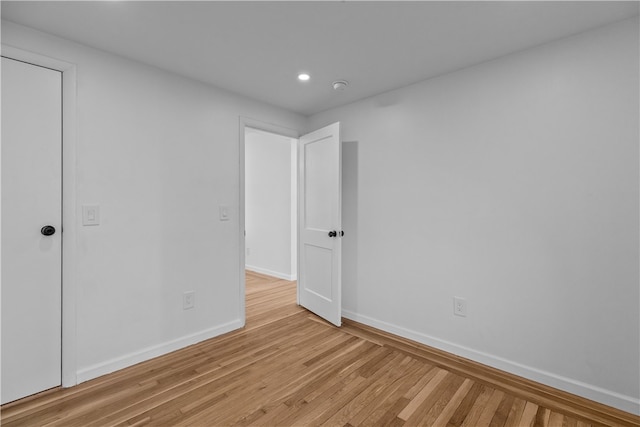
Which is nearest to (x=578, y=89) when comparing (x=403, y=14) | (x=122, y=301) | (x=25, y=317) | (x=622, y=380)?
(x=403, y=14)

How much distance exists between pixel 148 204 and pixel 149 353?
3.78 feet

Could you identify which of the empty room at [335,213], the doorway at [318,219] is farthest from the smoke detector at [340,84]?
the doorway at [318,219]

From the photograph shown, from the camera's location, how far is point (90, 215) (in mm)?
2080

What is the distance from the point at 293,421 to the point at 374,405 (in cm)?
50

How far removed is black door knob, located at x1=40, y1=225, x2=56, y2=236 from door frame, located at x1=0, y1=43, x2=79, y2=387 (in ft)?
0.21

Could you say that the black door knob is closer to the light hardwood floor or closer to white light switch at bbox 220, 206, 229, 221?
the light hardwood floor

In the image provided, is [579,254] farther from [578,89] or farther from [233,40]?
[233,40]

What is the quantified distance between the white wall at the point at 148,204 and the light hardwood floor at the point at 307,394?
252 millimetres

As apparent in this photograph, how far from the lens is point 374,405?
1821mm

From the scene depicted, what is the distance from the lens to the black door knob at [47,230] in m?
1.90

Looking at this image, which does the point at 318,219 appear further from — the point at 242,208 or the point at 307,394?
the point at 307,394

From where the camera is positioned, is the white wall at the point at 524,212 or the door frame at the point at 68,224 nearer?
the white wall at the point at 524,212

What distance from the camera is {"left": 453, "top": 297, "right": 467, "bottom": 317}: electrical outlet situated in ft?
7.93

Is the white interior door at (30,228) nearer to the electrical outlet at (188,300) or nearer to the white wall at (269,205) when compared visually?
the electrical outlet at (188,300)
